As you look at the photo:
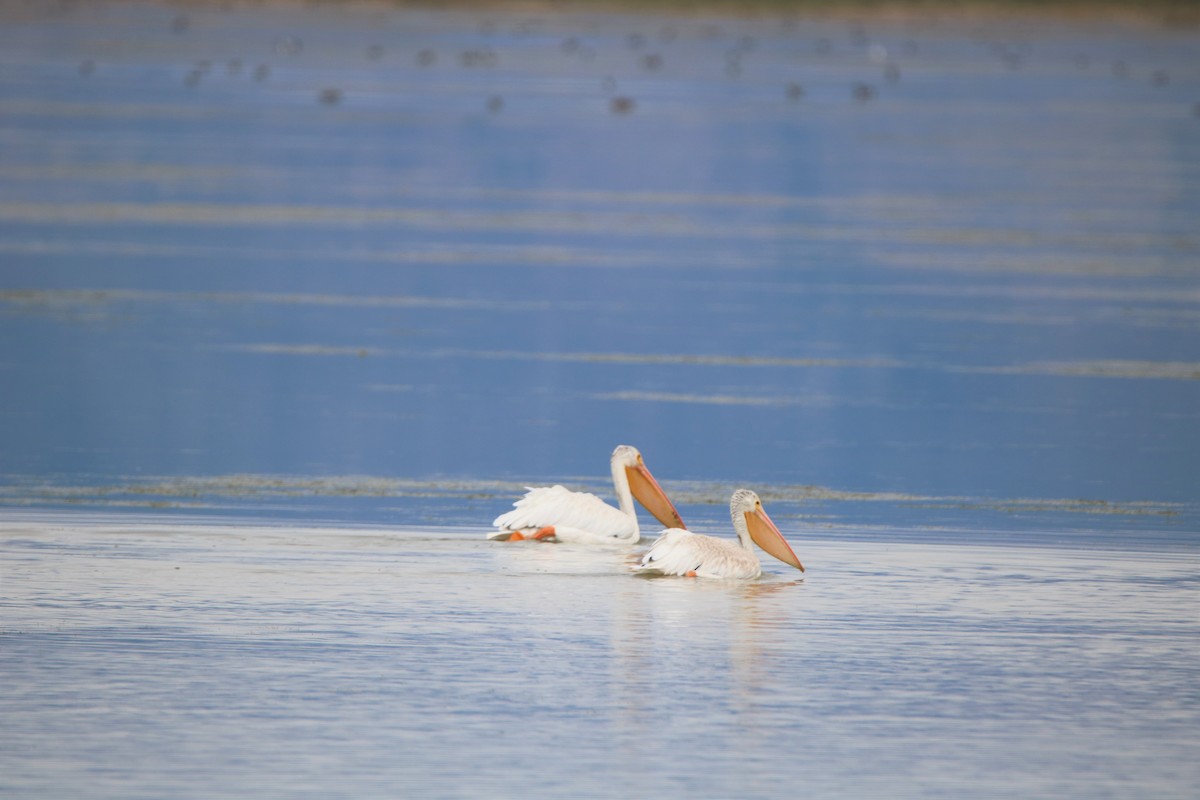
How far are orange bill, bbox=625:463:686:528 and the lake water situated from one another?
0.24m

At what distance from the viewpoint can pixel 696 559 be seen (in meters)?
8.78

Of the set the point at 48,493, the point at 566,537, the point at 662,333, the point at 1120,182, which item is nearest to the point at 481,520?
the point at 566,537

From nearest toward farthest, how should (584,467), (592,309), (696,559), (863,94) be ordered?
(696,559) → (584,467) → (592,309) → (863,94)

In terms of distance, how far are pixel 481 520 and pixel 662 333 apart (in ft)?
20.9

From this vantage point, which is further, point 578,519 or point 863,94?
point 863,94

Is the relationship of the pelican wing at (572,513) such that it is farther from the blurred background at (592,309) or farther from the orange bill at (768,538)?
the orange bill at (768,538)

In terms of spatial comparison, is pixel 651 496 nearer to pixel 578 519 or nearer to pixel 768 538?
pixel 578 519

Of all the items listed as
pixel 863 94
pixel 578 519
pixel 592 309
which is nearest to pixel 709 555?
pixel 578 519

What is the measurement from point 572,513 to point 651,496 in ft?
1.70

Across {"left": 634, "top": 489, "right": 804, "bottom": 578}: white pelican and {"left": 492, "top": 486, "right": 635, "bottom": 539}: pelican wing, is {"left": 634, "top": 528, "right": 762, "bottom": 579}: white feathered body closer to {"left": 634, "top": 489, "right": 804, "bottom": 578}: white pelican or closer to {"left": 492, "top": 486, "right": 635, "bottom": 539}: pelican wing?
{"left": 634, "top": 489, "right": 804, "bottom": 578}: white pelican

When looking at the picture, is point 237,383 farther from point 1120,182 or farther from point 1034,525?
point 1120,182

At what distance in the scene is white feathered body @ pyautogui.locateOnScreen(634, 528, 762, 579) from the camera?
8773 mm

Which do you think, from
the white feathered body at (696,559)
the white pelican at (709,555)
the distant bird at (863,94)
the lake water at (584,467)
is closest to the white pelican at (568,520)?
the lake water at (584,467)

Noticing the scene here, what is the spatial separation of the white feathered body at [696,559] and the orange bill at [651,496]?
2.45 feet
